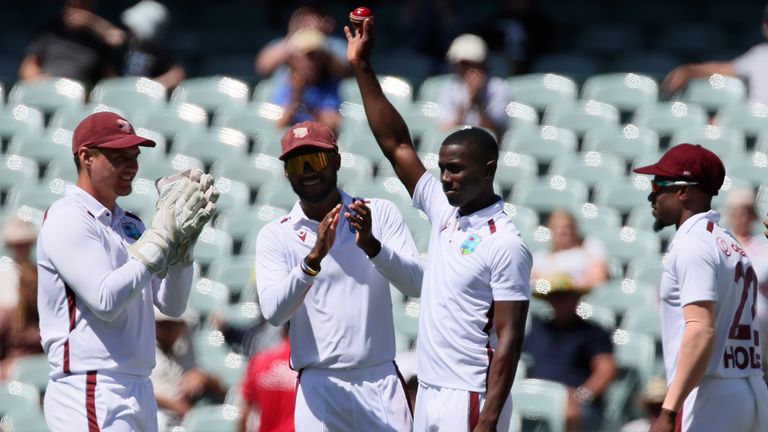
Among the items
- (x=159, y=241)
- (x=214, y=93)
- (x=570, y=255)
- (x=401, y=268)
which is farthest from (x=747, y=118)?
(x=159, y=241)

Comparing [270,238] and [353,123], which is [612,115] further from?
[270,238]

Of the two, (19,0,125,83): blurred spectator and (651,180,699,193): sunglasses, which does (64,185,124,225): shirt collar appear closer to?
(651,180,699,193): sunglasses

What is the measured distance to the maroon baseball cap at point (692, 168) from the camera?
5.00 m


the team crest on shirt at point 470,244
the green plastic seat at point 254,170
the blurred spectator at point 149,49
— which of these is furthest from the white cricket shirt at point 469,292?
the blurred spectator at point 149,49

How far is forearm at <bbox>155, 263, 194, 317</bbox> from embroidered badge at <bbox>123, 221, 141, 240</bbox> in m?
0.17

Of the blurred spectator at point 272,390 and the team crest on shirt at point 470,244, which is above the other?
the team crest on shirt at point 470,244

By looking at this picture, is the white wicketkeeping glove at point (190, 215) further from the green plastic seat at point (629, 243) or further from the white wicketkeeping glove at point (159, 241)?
the green plastic seat at point (629, 243)

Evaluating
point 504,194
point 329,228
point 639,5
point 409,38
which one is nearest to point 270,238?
point 329,228

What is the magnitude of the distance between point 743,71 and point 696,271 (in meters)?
5.05

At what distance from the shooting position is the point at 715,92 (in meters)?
9.74

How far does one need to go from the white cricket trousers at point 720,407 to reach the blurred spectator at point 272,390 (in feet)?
5.51

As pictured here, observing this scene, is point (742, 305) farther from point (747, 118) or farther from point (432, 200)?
point (747, 118)

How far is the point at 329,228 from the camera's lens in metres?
4.80

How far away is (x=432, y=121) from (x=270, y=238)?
4735 mm
